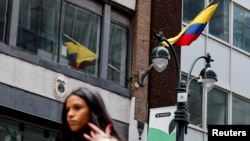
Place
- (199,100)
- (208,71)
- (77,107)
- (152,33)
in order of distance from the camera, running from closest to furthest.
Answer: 1. (77,107)
2. (208,71)
3. (152,33)
4. (199,100)

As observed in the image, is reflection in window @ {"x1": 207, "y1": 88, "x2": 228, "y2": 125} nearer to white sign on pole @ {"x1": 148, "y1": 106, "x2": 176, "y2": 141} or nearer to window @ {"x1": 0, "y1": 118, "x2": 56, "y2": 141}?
white sign on pole @ {"x1": 148, "y1": 106, "x2": 176, "y2": 141}

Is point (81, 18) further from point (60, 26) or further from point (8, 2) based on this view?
point (8, 2)

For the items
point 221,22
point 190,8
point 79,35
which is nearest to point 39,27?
point 79,35

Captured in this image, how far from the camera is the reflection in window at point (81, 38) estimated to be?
19.1m

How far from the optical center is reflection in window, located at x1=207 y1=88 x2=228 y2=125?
24.0 metres

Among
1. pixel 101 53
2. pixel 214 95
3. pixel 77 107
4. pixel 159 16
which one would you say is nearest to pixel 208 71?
pixel 101 53

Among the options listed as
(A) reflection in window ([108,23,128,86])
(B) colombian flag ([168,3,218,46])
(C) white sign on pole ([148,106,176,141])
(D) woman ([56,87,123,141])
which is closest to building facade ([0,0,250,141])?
(A) reflection in window ([108,23,128,86])

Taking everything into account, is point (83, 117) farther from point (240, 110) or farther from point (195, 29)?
point (240, 110)

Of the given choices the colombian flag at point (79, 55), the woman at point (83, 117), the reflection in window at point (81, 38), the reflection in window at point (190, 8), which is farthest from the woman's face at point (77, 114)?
the reflection in window at point (190, 8)

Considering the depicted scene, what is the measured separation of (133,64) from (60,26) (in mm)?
2998

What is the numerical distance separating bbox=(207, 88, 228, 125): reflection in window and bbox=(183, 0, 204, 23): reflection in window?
252 cm

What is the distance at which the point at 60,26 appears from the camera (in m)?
18.8

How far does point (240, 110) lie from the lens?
2517cm

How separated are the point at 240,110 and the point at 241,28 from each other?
287 centimetres
